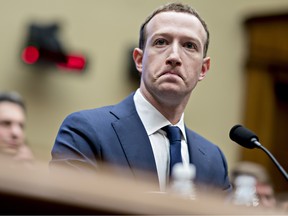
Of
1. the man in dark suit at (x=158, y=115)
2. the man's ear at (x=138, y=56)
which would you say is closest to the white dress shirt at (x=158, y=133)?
the man in dark suit at (x=158, y=115)

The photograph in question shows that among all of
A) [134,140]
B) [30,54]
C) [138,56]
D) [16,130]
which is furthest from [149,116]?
[30,54]

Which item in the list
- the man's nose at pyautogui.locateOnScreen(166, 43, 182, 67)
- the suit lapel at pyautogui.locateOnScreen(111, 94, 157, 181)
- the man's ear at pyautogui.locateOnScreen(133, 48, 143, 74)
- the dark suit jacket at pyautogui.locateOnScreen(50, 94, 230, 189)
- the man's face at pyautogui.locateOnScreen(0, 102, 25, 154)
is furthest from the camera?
the man's face at pyautogui.locateOnScreen(0, 102, 25, 154)

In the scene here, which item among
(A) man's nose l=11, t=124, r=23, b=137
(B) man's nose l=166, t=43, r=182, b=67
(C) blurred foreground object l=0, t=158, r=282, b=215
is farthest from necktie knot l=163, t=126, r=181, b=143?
(A) man's nose l=11, t=124, r=23, b=137

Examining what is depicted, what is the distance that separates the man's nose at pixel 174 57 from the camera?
7.38 feet

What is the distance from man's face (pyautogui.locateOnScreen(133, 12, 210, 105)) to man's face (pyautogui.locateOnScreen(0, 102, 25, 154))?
1.24 m

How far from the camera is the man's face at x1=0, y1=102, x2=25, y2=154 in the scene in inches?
135

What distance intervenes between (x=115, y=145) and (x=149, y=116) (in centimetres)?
23

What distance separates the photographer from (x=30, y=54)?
515cm

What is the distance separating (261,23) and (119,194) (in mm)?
5615

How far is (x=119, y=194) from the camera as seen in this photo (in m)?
0.93

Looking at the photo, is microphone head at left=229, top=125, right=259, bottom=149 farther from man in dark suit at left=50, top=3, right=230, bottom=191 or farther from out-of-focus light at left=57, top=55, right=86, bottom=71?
out-of-focus light at left=57, top=55, right=86, bottom=71

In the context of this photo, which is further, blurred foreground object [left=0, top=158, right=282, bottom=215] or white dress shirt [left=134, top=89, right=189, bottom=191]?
white dress shirt [left=134, top=89, right=189, bottom=191]

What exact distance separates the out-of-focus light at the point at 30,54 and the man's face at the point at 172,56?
2849mm

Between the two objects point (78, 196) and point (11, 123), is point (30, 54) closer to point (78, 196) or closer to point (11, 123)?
point (11, 123)
